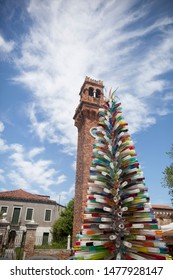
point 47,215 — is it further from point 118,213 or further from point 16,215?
point 118,213

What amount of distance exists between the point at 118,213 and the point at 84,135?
38.3 ft

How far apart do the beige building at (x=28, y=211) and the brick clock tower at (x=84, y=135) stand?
45.5ft

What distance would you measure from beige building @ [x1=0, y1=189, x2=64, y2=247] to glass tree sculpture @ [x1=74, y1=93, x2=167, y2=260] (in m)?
24.6

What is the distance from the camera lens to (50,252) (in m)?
12.9

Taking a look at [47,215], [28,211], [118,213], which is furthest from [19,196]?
[118,213]

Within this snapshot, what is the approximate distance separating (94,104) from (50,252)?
12.3 meters

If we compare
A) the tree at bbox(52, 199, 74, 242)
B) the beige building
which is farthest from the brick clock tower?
the beige building

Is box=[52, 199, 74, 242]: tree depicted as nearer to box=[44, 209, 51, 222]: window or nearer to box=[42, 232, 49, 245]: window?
box=[42, 232, 49, 245]: window

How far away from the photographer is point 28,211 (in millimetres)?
24938

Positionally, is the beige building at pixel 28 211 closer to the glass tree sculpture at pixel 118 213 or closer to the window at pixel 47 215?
the window at pixel 47 215
